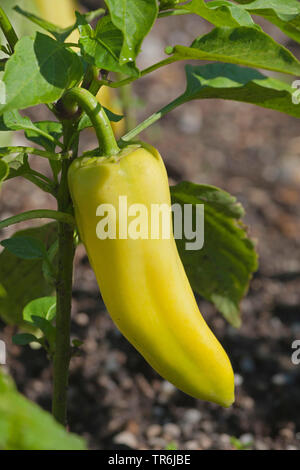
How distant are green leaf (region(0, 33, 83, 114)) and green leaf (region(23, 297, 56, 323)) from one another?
0.38 meters

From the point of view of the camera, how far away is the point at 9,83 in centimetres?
61

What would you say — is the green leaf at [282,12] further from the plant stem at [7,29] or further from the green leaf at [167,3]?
the plant stem at [7,29]

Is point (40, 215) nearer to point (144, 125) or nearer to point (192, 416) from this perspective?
point (144, 125)

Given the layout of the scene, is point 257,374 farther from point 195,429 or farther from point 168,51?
point 168,51

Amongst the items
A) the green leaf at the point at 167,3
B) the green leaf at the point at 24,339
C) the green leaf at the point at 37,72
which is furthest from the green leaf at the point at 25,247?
the green leaf at the point at 167,3

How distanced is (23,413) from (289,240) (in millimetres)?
1580

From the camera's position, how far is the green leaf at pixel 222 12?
0.70 m

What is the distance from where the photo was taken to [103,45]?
69 cm

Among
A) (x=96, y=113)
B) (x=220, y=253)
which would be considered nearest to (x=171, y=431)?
(x=220, y=253)

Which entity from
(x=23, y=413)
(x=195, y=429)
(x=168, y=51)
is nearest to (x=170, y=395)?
(x=195, y=429)

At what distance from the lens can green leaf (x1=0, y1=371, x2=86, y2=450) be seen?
0.43 metres

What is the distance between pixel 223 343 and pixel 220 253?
572mm

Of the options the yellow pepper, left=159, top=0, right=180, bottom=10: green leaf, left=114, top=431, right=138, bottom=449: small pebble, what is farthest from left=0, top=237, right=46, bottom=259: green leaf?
the yellow pepper

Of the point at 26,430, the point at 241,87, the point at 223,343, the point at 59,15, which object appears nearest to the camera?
the point at 26,430
